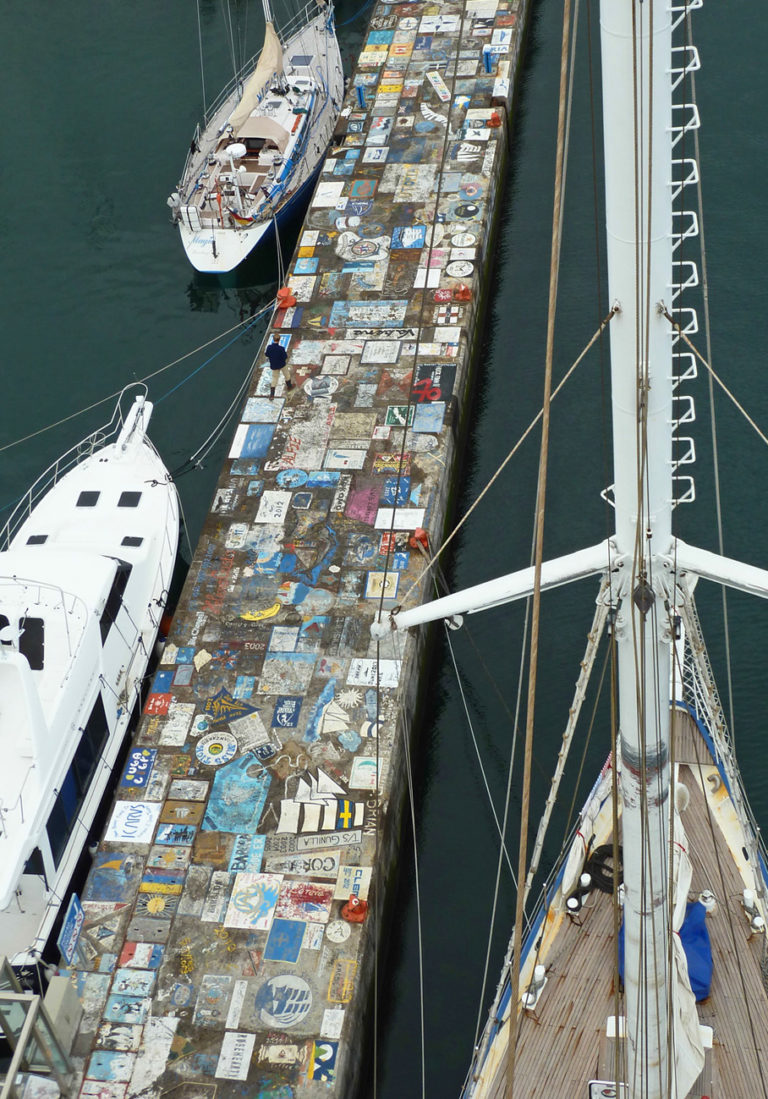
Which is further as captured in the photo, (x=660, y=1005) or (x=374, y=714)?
(x=374, y=714)

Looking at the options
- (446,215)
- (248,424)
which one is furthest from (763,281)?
(248,424)

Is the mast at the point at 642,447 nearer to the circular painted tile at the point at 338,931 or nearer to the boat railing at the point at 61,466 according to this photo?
the circular painted tile at the point at 338,931

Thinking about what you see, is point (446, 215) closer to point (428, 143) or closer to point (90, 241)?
point (428, 143)

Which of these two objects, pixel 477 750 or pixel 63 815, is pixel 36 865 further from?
pixel 477 750

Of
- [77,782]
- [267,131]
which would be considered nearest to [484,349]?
[267,131]

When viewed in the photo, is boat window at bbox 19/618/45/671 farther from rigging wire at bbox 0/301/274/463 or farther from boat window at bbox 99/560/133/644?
rigging wire at bbox 0/301/274/463

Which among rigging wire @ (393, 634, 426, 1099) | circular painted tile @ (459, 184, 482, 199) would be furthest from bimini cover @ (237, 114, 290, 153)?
rigging wire @ (393, 634, 426, 1099)
